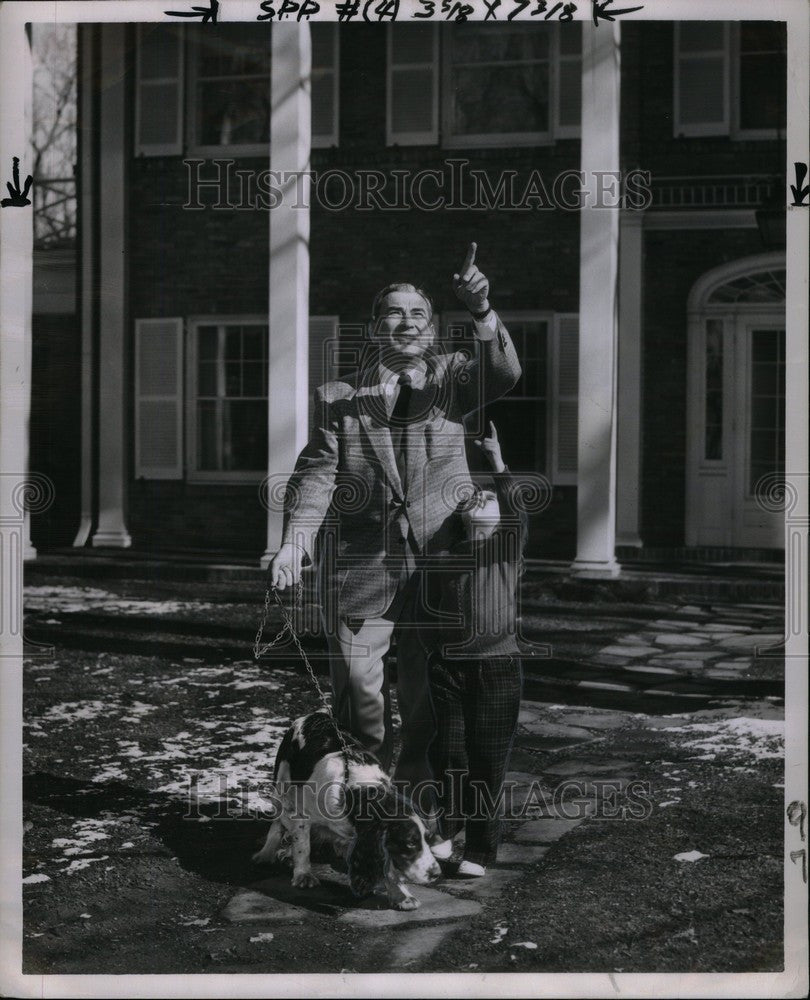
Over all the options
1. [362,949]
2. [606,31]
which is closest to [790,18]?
[606,31]

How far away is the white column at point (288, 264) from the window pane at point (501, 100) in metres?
0.85

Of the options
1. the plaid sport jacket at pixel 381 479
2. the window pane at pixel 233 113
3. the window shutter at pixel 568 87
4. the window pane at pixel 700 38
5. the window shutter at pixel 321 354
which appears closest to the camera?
the plaid sport jacket at pixel 381 479

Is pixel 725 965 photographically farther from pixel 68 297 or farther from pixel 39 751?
pixel 68 297

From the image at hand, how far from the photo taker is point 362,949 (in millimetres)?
3381

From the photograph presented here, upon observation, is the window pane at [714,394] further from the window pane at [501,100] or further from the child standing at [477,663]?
the window pane at [501,100]

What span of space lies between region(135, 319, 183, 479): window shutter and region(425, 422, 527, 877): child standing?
118 cm

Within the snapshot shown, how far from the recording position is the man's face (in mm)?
3600

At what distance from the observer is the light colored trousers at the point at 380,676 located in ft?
11.9

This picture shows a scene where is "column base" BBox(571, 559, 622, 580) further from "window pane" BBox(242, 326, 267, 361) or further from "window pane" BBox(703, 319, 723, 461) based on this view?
"window pane" BBox(242, 326, 267, 361)

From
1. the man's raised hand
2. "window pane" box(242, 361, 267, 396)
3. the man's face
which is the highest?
the man's raised hand

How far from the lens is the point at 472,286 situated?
3.46 m

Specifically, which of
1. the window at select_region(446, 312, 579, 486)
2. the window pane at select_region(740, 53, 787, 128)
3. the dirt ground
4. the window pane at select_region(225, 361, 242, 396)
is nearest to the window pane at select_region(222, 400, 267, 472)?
the window pane at select_region(225, 361, 242, 396)

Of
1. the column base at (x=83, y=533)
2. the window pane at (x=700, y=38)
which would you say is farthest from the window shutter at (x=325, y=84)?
the column base at (x=83, y=533)

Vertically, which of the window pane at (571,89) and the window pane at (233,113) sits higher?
the window pane at (571,89)
